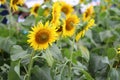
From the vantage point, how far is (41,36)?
110 centimetres

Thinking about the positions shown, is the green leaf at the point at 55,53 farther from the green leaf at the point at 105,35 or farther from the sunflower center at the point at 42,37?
the green leaf at the point at 105,35

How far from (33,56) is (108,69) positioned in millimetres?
270

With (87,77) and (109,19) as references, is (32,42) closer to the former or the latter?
(87,77)

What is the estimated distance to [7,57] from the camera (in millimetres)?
1446

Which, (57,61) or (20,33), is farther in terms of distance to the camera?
(20,33)

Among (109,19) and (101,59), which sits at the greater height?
(109,19)

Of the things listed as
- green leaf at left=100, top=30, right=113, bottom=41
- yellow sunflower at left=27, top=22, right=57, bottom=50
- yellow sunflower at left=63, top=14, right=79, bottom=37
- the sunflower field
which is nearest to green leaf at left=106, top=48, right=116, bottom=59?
the sunflower field

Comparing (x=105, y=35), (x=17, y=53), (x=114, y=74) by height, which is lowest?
(x=114, y=74)

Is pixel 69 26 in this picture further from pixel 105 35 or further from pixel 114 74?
pixel 105 35

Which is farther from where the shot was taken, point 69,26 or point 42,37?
point 69,26

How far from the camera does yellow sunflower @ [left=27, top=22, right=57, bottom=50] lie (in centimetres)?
109

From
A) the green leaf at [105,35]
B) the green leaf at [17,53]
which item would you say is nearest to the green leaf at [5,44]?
the green leaf at [17,53]

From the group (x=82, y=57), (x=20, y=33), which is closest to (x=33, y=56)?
(x=82, y=57)

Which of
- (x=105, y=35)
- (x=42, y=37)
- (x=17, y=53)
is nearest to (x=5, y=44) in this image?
(x=17, y=53)
